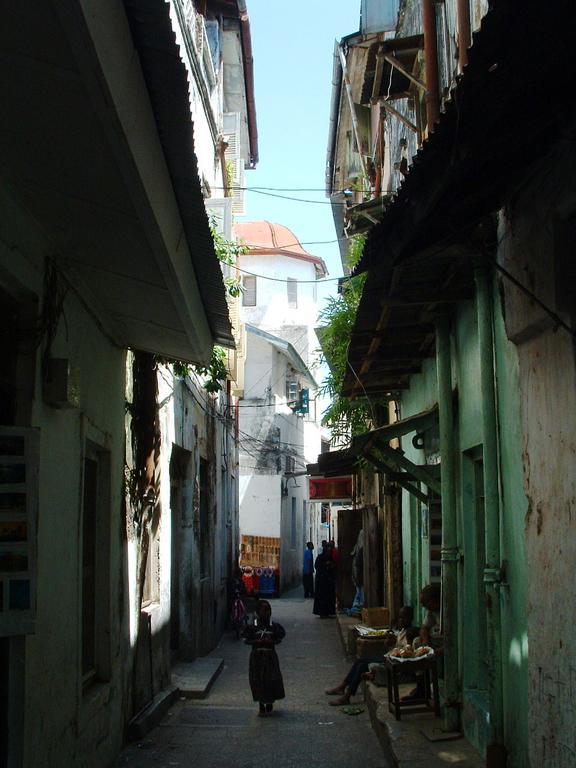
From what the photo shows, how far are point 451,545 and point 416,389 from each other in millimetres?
3989

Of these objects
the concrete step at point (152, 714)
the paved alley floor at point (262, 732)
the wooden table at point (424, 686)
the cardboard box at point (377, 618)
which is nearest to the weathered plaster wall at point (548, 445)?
the wooden table at point (424, 686)

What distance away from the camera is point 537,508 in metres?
5.19

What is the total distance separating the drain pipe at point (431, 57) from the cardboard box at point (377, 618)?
7.66 m

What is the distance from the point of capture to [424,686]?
875 cm

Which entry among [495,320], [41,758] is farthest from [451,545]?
[41,758]

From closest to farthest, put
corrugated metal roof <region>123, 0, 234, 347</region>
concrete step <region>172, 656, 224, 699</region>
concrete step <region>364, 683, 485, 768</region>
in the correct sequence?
corrugated metal roof <region>123, 0, 234, 347</region> < concrete step <region>364, 683, 485, 768</region> < concrete step <region>172, 656, 224, 699</region>

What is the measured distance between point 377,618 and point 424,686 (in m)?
5.15

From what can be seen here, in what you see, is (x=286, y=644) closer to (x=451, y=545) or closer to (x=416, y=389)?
(x=416, y=389)

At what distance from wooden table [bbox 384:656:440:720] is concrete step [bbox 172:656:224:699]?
11.7 ft

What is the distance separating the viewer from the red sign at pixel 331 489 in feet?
83.5

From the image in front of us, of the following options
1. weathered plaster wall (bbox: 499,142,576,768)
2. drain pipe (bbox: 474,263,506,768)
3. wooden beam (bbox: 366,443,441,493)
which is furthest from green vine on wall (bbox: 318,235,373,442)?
weathered plaster wall (bbox: 499,142,576,768)

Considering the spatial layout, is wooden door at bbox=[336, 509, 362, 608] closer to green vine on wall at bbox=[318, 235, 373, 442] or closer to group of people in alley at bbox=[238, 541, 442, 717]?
green vine on wall at bbox=[318, 235, 373, 442]

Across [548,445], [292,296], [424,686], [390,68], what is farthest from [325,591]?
[292,296]

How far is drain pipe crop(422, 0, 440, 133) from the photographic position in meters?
8.95
